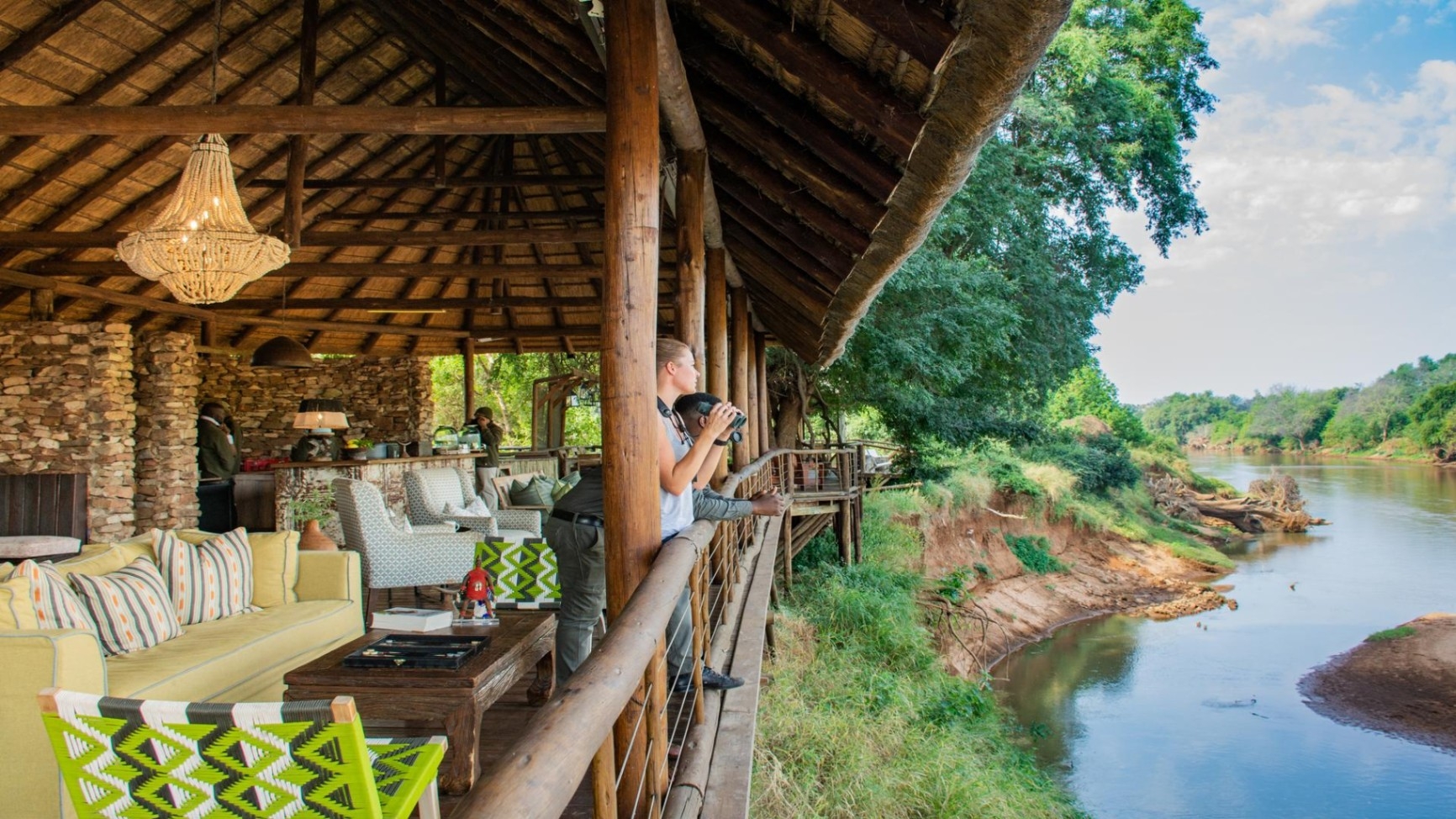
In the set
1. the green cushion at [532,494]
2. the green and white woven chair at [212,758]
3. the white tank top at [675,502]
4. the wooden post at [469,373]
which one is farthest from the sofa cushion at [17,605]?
the wooden post at [469,373]

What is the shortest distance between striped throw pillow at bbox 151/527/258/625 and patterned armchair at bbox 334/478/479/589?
1499 millimetres

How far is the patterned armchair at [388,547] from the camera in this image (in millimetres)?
6484

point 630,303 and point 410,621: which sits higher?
point 630,303

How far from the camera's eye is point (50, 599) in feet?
11.1

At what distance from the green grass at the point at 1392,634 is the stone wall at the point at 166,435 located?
2098 centimetres

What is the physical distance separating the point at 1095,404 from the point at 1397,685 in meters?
14.8

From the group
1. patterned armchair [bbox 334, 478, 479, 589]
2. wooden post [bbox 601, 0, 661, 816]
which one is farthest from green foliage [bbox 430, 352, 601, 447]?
wooden post [bbox 601, 0, 661, 816]

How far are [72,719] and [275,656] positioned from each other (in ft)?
8.57

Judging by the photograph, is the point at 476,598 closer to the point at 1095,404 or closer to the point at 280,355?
the point at 280,355

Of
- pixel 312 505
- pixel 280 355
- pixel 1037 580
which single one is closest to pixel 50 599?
pixel 312 505

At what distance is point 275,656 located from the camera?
4.34 metres

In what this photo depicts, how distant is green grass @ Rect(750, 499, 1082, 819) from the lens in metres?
6.63

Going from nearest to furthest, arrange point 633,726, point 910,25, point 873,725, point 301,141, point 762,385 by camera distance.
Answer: point 633,726 < point 910,25 < point 301,141 < point 873,725 < point 762,385

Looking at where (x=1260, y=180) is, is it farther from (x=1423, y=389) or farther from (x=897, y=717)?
(x=897, y=717)
